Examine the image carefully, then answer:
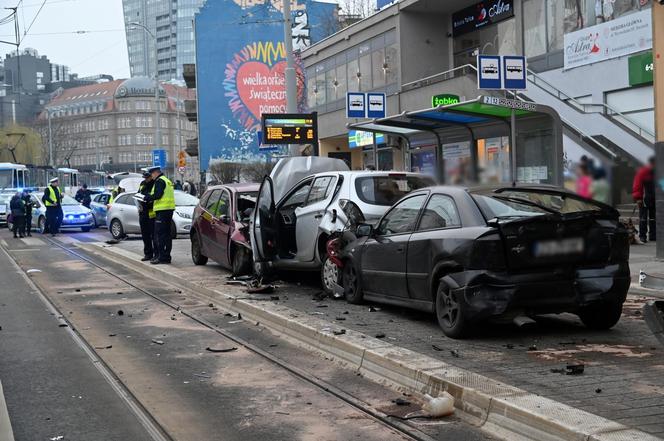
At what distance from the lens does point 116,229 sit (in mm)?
23109

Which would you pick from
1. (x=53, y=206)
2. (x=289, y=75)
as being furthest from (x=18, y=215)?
(x=289, y=75)

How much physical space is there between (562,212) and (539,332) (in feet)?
4.49

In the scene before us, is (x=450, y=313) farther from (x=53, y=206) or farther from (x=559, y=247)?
(x=53, y=206)

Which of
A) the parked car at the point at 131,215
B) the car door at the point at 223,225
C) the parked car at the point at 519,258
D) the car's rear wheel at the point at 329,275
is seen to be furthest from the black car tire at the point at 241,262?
the parked car at the point at 131,215

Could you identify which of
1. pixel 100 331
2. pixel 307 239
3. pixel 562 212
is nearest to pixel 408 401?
pixel 562 212

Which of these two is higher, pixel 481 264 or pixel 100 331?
pixel 481 264

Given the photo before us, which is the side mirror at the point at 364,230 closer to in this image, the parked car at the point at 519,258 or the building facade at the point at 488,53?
the parked car at the point at 519,258

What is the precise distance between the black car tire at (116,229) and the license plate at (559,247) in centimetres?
1822

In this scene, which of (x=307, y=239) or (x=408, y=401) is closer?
(x=408, y=401)

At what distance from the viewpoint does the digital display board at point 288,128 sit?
53.5ft

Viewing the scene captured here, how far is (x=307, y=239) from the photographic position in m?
10.1

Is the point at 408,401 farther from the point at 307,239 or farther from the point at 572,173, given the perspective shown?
the point at 307,239

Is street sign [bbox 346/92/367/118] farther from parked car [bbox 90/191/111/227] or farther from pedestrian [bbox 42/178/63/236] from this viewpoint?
parked car [bbox 90/191/111/227]

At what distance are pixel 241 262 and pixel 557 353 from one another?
21.1 ft
